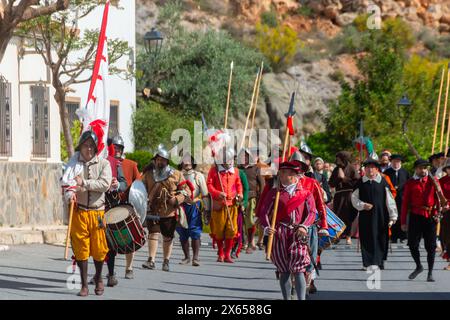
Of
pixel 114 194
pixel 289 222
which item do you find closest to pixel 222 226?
pixel 114 194

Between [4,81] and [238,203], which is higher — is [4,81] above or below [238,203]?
above

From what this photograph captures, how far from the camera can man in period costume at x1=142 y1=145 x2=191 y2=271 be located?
17.7m

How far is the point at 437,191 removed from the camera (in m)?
17.2

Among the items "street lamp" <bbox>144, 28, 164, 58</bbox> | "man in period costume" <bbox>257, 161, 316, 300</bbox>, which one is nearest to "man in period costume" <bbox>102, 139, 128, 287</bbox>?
"man in period costume" <bbox>257, 161, 316, 300</bbox>

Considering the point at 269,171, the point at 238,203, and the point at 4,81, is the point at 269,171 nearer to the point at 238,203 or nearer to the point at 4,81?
the point at 238,203

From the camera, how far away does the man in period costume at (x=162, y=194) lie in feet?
58.0

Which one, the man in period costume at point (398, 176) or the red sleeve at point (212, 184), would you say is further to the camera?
the man in period costume at point (398, 176)

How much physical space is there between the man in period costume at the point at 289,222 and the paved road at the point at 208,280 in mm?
1896

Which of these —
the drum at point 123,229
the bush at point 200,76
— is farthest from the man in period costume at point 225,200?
the bush at point 200,76

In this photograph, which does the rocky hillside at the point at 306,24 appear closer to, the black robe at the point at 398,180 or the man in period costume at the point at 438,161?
the black robe at the point at 398,180

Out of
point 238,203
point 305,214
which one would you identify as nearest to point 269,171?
point 238,203

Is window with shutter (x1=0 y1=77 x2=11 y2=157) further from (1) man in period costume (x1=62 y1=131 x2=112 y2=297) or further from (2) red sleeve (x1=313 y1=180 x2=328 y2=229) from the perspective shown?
(2) red sleeve (x1=313 y1=180 x2=328 y2=229)

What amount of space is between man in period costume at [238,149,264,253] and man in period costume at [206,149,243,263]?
2715 millimetres
